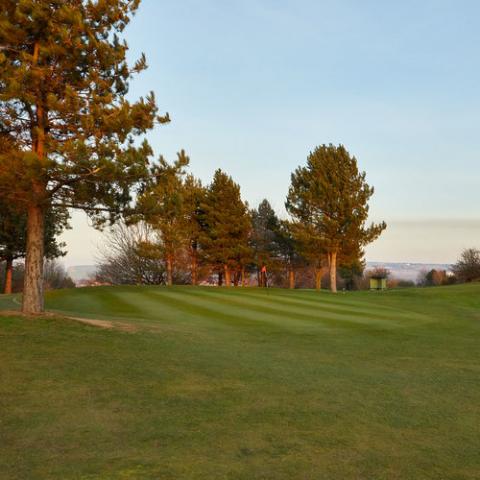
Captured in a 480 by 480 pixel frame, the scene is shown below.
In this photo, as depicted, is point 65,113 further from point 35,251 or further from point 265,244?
point 265,244

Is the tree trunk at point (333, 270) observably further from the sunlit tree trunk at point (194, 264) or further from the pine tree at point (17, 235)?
the pine tree at point (17, 235)

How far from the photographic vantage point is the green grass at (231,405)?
13.6 feet

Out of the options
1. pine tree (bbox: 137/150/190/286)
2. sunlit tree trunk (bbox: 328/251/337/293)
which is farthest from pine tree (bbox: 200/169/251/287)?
pine tree (bbox: 137/150/190/286)

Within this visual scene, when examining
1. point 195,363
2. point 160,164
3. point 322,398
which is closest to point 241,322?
point 160,164

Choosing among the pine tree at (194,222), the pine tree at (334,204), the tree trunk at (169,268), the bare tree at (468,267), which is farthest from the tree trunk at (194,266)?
the bare tree at (468,267)

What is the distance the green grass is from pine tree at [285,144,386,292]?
28.4 m

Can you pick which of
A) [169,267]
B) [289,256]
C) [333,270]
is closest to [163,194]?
[333,270]

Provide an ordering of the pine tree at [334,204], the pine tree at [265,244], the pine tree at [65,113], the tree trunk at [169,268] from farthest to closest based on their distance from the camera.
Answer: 1. the pine tree at [265,244]
2. the tree trunk at [169,268]
3. the pine tree at [334,204]
4. the pine tree at [65,113]

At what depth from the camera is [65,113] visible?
40.3ft

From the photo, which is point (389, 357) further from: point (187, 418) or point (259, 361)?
point (187, 418)

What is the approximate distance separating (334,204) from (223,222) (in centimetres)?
1336

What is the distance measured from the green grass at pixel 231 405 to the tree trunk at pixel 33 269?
1.04m

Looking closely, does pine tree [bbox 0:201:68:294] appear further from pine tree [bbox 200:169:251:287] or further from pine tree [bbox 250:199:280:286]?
pine tree [bbox 250:199:280:286]

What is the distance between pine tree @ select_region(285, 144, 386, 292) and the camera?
131 feet
